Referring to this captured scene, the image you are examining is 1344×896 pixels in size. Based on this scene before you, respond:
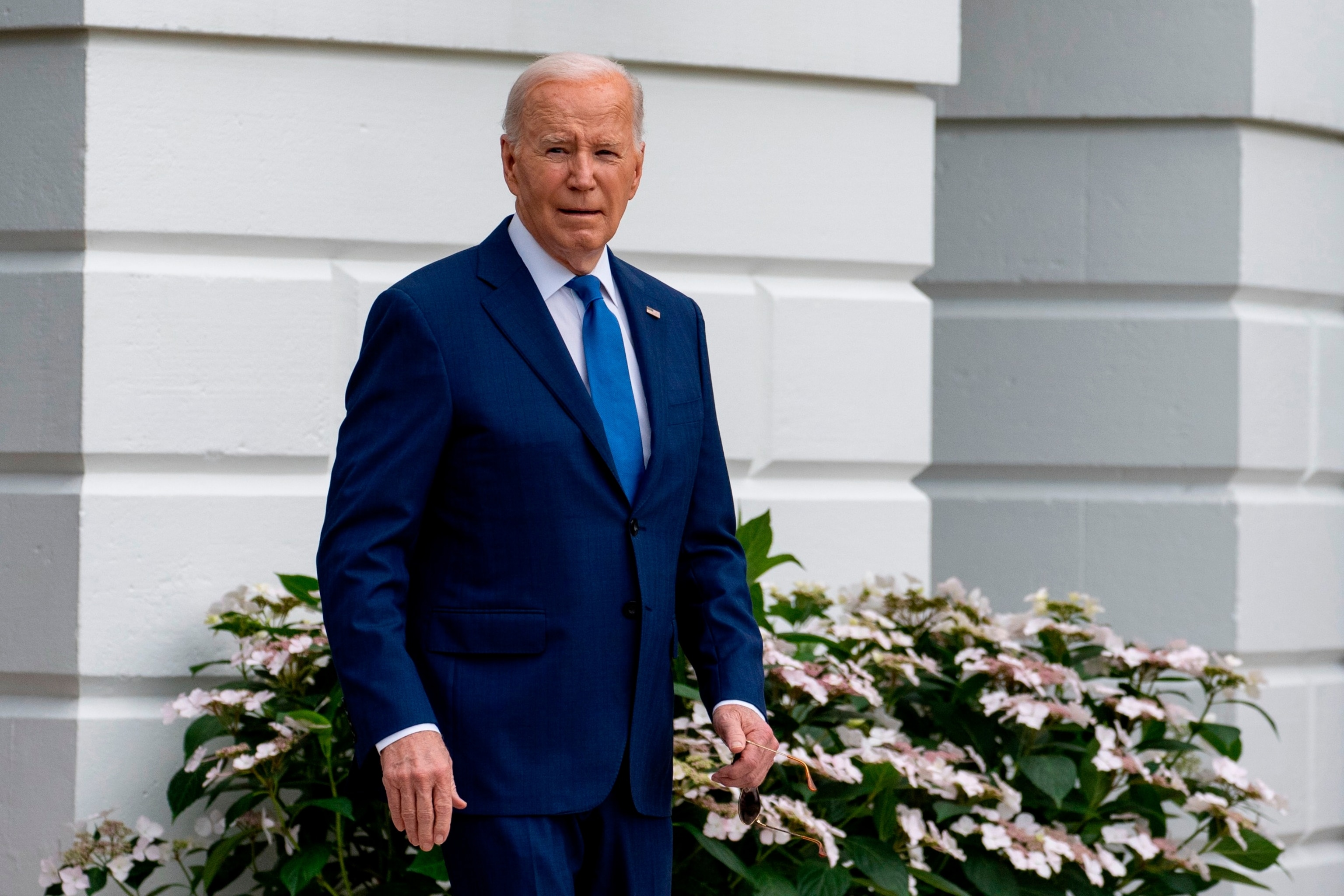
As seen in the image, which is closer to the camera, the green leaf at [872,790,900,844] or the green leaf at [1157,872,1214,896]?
the green leaf at [872,790,900,844]

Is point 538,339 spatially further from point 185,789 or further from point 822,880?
point 185,789

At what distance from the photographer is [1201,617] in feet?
15.3

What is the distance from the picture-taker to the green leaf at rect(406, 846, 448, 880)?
2.80 meters

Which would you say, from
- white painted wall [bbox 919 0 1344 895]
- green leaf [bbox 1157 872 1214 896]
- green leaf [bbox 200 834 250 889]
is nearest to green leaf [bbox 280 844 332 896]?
green leaf [bbox 200 834 250 889]

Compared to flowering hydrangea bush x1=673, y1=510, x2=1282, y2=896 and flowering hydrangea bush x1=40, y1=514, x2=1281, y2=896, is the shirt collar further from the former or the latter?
flowering hydrangea bush x1=673, y1=510, x2=1282, y2=896

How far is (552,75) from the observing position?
7.30 feet

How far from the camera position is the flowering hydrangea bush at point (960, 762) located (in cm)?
302

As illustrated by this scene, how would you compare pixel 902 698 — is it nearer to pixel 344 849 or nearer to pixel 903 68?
pixel 344 849

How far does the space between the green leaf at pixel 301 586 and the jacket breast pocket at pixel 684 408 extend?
1153 millimetres

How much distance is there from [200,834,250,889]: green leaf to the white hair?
59.9 inches

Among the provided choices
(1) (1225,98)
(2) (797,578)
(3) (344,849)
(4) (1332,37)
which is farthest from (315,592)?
(4) (1332,37)

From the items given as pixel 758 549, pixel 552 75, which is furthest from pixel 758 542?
pixel 552 75

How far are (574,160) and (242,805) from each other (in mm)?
1532

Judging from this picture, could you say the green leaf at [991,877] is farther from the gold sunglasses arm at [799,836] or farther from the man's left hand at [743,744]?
the man's left hand at [743,744]
